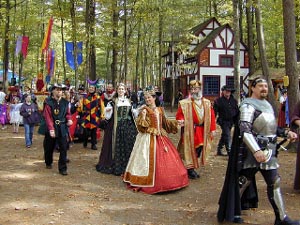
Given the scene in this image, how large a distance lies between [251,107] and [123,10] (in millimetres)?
14135

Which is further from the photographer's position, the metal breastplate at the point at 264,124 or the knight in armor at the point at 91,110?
the knight in armor at the point at 91,110

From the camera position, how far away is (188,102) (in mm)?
7523

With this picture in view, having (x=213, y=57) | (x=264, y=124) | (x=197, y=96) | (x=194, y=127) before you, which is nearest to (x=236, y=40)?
(x=197, y=96)

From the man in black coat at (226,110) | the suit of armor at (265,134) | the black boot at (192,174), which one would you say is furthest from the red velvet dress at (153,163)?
the man in black coat at (226,110)

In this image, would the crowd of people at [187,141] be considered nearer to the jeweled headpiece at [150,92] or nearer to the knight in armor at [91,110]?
the jeweled headpiece at [150,92]

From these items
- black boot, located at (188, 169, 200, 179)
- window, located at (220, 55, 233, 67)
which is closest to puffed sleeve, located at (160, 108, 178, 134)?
black boot, located at (188, 169, 200, 179)

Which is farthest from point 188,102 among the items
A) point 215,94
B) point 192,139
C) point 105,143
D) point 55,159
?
point 215,94

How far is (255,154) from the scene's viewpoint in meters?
4.43

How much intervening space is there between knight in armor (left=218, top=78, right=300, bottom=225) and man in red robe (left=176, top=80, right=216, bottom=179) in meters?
2.54

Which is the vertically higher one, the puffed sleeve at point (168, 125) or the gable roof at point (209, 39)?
the gable roof at point (209, 39)

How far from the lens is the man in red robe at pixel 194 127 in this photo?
749 cm

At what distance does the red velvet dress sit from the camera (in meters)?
6.57

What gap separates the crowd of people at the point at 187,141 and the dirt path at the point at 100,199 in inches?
10.7

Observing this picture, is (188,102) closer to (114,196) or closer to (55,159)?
(114,196)
